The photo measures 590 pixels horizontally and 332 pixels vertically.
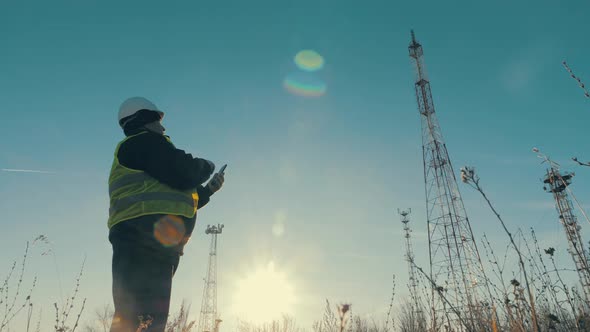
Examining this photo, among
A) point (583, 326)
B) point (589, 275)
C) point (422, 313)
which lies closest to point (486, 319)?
point (583, 326)

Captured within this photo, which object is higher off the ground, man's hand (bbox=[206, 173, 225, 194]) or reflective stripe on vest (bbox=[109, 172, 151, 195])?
man's hand (bbox=[206, 173, 225, 194])

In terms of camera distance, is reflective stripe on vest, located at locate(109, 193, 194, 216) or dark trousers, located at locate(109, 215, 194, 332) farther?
reflective stripe on vest, located at locate(109, 193, 194, 216)

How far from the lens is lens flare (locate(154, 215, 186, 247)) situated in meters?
2.79

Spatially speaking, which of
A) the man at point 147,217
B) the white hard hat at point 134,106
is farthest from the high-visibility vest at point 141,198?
the white hard hat at point 134,106

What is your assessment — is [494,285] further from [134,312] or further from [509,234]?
[134,312]

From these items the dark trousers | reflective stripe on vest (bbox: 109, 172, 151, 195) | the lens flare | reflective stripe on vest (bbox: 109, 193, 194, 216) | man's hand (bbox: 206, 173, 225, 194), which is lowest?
the dark trousers

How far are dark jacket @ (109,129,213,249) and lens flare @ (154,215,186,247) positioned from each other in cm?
5

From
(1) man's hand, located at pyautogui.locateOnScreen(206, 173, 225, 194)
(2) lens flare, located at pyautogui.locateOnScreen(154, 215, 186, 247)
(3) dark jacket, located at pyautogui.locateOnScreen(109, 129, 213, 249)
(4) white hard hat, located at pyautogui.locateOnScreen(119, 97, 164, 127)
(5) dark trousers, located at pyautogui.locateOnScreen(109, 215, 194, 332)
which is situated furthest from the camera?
(1) man's hand, located at pyautogui.locateOnScreen(206, 173, 225, 194)

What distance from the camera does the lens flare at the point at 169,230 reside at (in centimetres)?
279

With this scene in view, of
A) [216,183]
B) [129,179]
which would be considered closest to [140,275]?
[129,179]

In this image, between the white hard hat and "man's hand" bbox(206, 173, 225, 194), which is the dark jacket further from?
"man's hand" bbox(206, 173, 225, 194)

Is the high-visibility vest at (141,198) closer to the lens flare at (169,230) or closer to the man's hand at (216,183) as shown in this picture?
the lens flare at (169,230)

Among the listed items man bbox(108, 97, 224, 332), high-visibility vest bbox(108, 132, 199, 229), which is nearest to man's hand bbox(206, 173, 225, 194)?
man bbox(108, 97, 224, 332)

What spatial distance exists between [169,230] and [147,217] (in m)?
0.19
